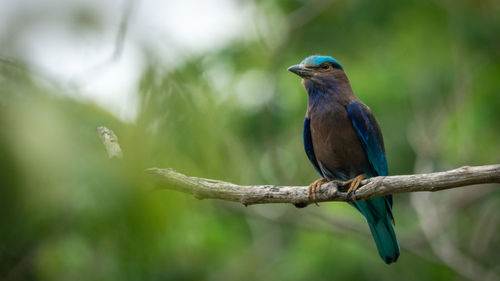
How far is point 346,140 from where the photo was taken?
16.0 ft

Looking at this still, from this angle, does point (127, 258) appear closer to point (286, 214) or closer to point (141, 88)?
point (141, 88)

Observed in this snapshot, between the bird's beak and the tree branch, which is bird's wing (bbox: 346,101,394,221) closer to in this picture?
the bird's beak

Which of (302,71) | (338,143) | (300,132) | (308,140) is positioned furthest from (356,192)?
(300,132)

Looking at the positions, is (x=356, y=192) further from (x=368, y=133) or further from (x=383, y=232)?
(x=383, y=232)

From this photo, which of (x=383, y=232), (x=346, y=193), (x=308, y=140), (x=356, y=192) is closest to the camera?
(x=356, y=192)

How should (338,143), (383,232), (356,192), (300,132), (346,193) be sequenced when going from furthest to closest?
(300,132) < (383,232) < (338,143) < (346,193) < (356,192)

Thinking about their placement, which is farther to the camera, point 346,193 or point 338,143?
point 338,143

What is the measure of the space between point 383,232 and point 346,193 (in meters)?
1.29

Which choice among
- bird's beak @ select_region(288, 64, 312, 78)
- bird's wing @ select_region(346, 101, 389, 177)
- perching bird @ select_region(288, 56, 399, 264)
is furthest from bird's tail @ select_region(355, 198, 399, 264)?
bird's beak @ select_region(288, 64, 312, 78)

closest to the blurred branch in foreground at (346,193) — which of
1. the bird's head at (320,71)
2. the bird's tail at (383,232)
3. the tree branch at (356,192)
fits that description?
the tree branch at (356,192)

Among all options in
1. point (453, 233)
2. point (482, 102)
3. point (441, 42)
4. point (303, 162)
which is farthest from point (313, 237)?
point (441, 42)

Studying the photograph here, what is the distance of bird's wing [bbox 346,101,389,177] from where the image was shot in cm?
487

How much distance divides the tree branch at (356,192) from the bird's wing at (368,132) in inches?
34.4

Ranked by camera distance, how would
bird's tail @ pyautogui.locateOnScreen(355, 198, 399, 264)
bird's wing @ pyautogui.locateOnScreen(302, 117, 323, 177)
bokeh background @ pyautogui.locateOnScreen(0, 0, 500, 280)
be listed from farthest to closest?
1. bird's wing @ pyautogui.locateOnScreen(302, 117, 323, 177)
2. bird's tail @ pyautogui.locateOnScreen(355, 198, 399, 264)
3. bokeh background @ pyautogui.locateOnScreen(0, 0, 500, 280)
